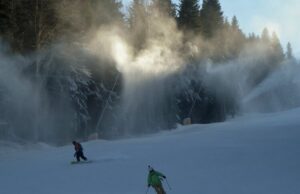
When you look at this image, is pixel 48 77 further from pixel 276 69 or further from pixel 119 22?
pixel 276 69

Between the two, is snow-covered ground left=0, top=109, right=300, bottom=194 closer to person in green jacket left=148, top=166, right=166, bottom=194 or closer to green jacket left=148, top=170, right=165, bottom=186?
person in green jacket left=148, top=166, right=166, bottom=194

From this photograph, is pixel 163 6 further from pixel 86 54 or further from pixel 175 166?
pixel 175 166

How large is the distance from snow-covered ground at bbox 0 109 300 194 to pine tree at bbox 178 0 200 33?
86.7ft

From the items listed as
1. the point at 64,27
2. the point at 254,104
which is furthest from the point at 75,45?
the point at 254,104

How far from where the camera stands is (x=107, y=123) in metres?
44.6

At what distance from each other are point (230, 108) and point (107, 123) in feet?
90.0

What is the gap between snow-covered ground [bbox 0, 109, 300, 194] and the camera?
1864 cm

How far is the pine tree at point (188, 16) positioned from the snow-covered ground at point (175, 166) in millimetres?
26433

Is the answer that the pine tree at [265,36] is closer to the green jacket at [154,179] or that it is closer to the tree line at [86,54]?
the tree line at [86,54]

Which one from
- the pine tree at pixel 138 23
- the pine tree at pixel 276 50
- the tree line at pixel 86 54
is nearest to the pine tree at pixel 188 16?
the tree line at pixel 86 54

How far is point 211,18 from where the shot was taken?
222 feet

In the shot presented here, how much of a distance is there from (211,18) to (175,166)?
1832 inches

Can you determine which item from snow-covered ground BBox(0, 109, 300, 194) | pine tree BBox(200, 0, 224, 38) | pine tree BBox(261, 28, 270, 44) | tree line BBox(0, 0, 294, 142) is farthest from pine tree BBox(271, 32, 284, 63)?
snow-covered ground BBox(0, 109, 300, 194)

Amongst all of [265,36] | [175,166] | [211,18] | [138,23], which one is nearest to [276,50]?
[265,36]
